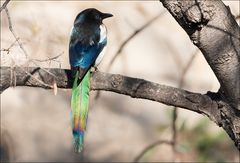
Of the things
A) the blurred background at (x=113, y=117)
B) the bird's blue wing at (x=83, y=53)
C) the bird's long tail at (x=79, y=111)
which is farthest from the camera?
the blurred background at (x=113, y=117)

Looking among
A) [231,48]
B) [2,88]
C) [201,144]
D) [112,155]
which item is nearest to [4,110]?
[112,155]

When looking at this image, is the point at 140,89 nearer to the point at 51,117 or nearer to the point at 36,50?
the point at 36,50

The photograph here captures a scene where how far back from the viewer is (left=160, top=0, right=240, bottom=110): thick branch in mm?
2609

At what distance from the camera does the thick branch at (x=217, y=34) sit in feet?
8.56

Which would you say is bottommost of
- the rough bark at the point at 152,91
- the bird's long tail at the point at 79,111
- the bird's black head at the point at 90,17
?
the bird's long tail at the point at 79,111

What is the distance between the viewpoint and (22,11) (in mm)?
7191

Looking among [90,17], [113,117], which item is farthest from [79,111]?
[113,117]

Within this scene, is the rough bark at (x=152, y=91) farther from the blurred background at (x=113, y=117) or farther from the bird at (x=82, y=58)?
the blurred background at (x=113, y=117)

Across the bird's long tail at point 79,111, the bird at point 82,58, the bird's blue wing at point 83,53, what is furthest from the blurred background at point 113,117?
the bird's long tail at point 79,111

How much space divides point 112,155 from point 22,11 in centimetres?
187

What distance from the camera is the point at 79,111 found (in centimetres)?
336

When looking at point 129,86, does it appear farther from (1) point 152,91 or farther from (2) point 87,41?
(2) point 87,41

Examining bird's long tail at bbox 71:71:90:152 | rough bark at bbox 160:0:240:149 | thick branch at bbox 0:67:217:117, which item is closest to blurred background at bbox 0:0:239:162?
bird's long tail at bbox 71:71:90:152

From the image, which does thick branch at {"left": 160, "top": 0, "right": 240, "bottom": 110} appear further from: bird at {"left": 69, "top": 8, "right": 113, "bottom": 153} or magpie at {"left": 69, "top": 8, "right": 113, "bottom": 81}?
magpie at {"left": 69, "top": 8, "right": 113, "bottom": 81}
